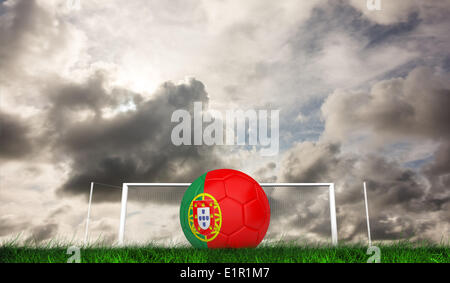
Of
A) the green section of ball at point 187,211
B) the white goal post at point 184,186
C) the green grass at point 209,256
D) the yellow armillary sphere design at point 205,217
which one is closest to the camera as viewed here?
the green grass at point 209,256

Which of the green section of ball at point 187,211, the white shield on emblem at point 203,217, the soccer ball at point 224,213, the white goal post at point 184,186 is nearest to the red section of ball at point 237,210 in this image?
the soccer ball at point 224,213

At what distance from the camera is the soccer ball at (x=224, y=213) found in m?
5.18

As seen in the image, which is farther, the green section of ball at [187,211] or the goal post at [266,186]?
the goal post at [266,186]

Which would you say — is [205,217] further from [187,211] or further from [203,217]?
[187,211]

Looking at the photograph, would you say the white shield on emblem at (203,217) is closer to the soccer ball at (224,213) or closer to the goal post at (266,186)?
the soccer ball at (224,213)

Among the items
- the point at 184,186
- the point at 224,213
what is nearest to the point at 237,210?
the point at 224,213

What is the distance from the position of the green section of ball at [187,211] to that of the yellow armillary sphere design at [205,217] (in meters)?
0.09

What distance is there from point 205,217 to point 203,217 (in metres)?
0.04

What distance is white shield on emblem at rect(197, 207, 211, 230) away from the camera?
5211mm

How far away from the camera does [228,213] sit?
517cm

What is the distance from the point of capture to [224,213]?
5.15 metres

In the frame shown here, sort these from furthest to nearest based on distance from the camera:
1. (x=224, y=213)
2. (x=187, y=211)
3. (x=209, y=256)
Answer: (x=187, y=211), (x=224, y=213), (x=209, y=256)
